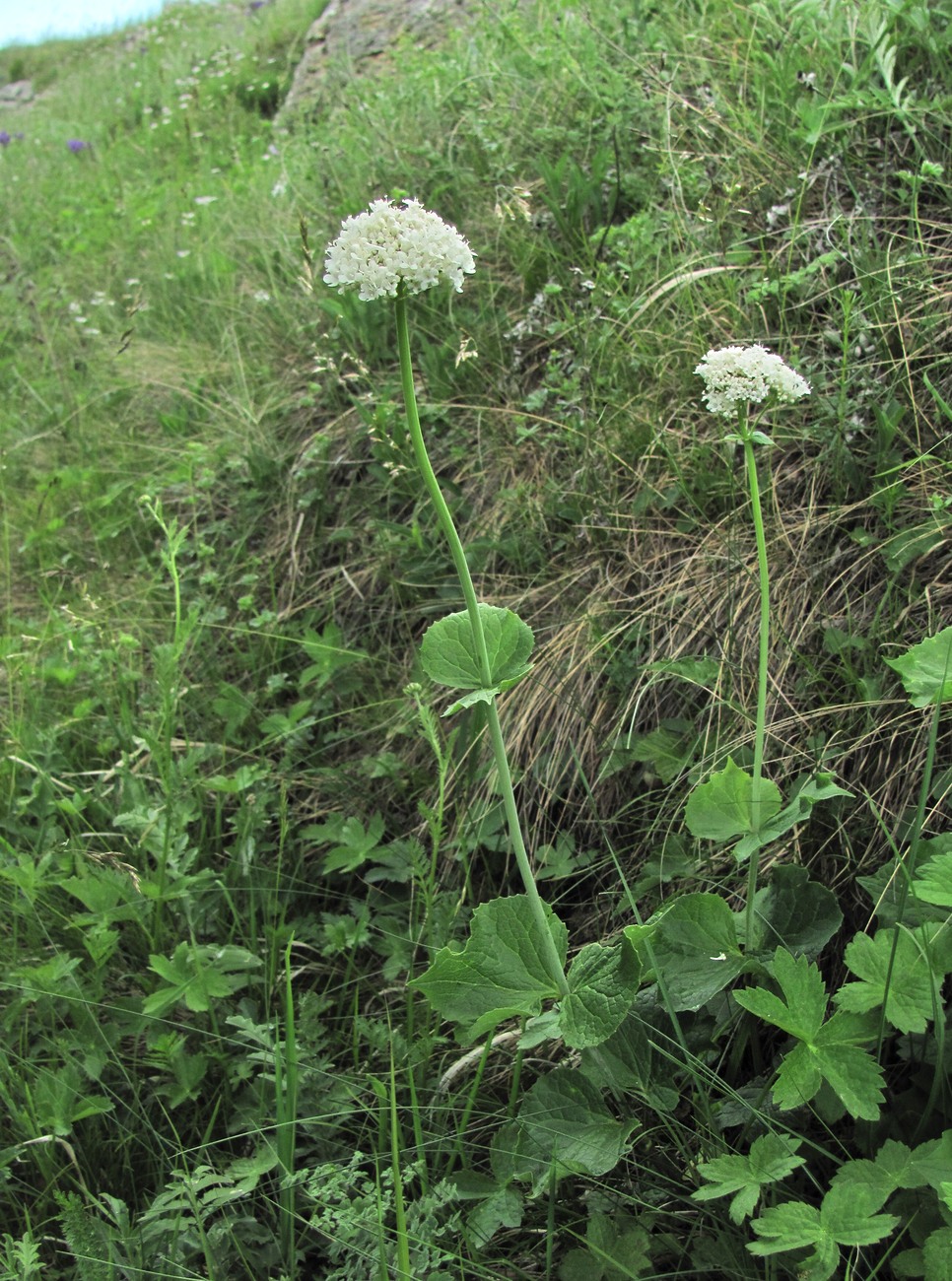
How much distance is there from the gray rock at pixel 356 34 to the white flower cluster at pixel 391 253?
4.31 meters

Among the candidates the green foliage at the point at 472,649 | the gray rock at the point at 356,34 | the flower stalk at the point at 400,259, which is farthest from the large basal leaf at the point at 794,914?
the gray rock at the point at 356,34

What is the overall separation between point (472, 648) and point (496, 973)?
0.47 metres

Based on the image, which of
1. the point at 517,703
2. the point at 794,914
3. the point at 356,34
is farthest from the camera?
the point at 356,34

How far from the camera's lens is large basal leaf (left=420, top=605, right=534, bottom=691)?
1412mm

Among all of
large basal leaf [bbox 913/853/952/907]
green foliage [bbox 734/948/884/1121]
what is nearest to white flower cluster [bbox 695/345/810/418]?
large basal leaf [bbox 913/853/952/907]

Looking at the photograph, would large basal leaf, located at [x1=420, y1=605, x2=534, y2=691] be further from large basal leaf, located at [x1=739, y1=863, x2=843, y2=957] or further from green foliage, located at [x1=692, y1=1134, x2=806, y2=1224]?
green foliage, located at [x1=692, y1=1134, x2=806, y2=1224]

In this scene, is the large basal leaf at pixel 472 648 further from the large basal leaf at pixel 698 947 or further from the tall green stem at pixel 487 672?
the large basal leaf at pixel 698 947

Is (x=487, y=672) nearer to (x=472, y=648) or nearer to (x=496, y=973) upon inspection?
(x=472, y=648)

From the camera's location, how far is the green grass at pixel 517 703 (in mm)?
1429

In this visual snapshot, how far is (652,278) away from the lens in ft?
8.57

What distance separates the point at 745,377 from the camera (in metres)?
1.48

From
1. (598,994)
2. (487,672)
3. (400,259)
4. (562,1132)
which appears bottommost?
(562,1132)

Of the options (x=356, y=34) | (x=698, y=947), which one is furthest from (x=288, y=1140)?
(x=356, y=34)

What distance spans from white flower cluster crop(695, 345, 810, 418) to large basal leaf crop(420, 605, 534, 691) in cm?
44
